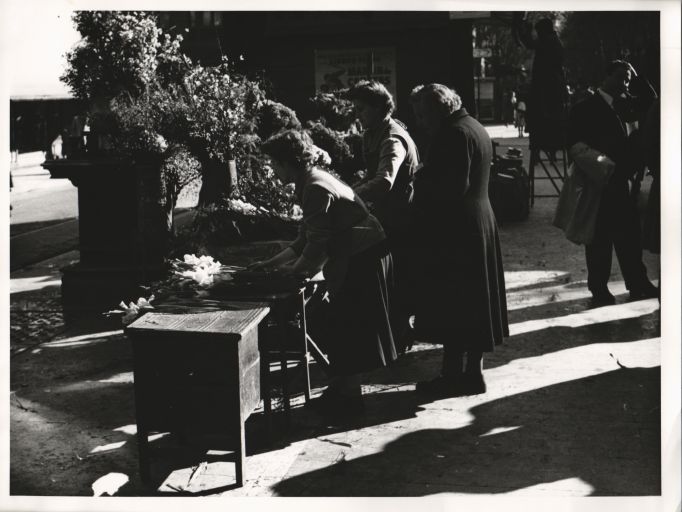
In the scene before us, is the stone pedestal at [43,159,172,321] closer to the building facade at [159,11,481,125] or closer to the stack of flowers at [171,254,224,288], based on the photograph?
the stack of flowers at [171,254,224,288]

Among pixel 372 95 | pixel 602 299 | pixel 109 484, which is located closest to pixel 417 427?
pixel 109 484

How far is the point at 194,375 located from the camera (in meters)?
4.25

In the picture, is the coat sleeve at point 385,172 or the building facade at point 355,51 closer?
the coat sleeve at point 385,172

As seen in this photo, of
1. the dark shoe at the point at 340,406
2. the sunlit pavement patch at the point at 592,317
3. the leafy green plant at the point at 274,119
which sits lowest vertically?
the dark shoe at the point at 340,406

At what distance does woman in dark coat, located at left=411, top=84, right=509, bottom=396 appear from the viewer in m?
5.20

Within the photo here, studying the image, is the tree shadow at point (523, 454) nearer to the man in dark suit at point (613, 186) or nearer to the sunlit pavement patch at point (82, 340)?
the man in dark suit at point (613, 186)

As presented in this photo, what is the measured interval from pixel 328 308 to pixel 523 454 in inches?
→ 51.5

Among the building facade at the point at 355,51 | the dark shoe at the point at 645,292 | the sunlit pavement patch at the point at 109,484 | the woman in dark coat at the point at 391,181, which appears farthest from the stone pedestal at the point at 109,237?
the building facade at the point at 355,51

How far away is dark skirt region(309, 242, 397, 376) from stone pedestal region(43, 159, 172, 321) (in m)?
2.95

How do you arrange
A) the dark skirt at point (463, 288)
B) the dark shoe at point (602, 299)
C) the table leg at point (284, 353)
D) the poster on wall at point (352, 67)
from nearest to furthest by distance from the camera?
the table leg at point (284, 353) < the dark skirt at point (463, 288) < the dark shoe at point (602, 299) < the poster on wall at point (352, 67)

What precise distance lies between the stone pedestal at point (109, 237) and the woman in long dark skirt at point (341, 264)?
107 inches

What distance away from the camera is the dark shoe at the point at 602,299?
7276 millimetres

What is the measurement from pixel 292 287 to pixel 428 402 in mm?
1130

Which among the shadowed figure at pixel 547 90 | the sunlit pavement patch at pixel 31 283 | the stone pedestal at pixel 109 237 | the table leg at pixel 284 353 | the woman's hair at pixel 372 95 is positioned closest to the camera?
the table leg at pixel 284 353
